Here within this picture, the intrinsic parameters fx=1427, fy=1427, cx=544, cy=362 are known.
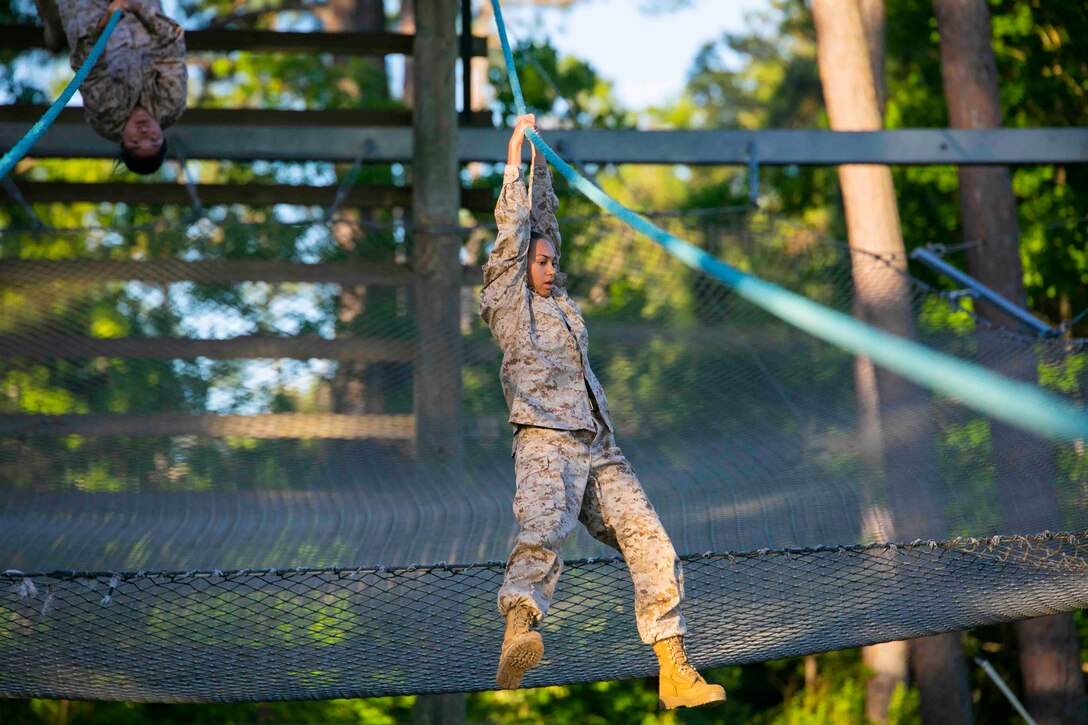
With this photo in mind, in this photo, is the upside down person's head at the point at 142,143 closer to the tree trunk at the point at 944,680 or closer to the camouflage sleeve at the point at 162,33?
the camouflage sleeve at the point at 162,33

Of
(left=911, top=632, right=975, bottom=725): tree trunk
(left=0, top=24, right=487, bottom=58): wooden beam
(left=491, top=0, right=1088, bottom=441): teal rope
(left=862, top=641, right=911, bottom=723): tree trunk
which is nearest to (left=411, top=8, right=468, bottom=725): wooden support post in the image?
(left=0, top=24, right=487, bottom=58): wooden beam

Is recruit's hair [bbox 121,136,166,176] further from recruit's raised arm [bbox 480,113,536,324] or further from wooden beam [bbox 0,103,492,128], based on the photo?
recruit's raised arm [bbox 480,113,536,324]

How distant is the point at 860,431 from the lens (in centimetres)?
444

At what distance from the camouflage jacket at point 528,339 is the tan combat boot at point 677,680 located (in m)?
0.47

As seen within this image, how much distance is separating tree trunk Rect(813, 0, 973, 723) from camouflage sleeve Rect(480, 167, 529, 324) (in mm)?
1532

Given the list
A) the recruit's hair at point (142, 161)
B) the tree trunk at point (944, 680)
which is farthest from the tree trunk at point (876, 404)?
the recruit's hair at point (142, 161)

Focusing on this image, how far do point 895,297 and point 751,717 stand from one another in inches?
190

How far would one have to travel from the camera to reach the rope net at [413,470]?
10.7 ft

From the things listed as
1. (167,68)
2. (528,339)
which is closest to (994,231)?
(167,68)

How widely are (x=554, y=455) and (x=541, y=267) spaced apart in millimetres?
437

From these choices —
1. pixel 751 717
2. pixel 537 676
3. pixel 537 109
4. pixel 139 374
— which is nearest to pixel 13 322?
pixel 139 374

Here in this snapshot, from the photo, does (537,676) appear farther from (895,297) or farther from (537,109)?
(537,109)

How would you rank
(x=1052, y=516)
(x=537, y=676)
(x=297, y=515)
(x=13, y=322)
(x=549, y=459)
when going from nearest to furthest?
(x=549, y=459)
(x=537, y=676)
(x=1052, y=516)
(x=297, y=515)
(x=13, y=322)

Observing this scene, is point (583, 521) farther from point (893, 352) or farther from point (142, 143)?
point (142, 143)
